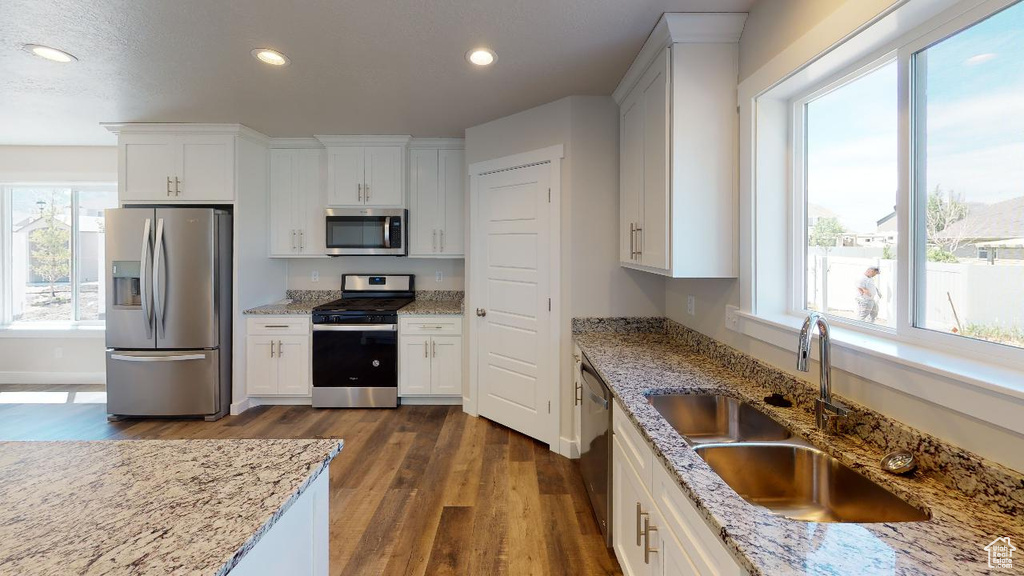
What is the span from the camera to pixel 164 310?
3.51 metres

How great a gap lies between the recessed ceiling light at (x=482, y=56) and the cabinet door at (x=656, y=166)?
2.65 feet

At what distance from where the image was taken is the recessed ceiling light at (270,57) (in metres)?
2.35

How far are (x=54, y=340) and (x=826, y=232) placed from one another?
6.62m

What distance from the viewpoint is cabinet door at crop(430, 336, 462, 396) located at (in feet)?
12.9

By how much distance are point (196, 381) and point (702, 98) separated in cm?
405

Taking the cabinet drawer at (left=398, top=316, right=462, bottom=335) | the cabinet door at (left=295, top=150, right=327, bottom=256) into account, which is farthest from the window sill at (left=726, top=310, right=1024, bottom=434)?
the cabinet door at (left=295, top=150, right=327, bottom=256)

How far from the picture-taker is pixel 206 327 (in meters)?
3.56

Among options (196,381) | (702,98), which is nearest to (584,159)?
(702,98)

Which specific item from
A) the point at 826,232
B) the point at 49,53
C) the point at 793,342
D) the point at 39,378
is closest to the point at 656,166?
the point at 826,232

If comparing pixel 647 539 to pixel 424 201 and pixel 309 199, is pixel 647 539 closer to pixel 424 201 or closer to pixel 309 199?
pixel 424 201

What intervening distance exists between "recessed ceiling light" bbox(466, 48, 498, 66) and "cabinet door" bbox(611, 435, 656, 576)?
199 cm

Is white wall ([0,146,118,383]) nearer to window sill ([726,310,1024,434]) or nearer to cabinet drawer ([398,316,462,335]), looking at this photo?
cabinet drawer ([398,316,462,335])

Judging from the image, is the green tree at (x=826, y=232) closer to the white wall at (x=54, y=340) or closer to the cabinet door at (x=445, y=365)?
the cabinet door at (x=445, y=365)

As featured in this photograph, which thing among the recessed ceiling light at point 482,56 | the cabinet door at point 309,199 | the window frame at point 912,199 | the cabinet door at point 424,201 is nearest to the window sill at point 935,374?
the window frame at point 912,199
